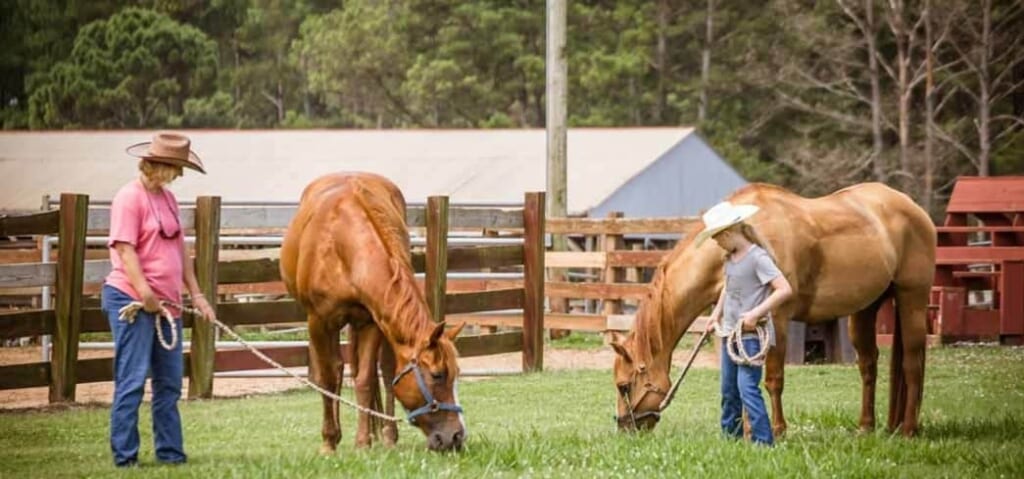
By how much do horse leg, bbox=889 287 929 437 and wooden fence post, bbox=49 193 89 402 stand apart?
5.76m

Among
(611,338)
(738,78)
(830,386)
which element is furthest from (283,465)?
(738,78)

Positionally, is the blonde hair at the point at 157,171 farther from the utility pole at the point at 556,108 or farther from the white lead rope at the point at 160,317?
the utility pole at the point at 556,108

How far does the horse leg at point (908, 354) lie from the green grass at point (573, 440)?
22 centimetres

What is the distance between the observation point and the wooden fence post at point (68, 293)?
38.2 ft

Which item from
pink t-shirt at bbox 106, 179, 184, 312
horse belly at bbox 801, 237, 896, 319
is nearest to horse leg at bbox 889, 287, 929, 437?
horse belly at bbox 801, 237, 896, 319

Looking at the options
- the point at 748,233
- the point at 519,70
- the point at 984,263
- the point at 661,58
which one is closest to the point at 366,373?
the point at 748,233

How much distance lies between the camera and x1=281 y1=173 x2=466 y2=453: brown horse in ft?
26.2

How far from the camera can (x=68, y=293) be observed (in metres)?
11.7

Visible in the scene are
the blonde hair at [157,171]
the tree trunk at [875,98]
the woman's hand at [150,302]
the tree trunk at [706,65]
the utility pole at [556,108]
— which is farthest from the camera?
the tree trunk at [706,65]

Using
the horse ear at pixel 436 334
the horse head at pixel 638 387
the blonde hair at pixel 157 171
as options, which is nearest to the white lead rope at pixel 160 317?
the blonde hair at pixel 157 171

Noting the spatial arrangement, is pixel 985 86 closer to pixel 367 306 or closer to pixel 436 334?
pixel 367 306

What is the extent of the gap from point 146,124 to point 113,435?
152ft

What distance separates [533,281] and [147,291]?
7410mm

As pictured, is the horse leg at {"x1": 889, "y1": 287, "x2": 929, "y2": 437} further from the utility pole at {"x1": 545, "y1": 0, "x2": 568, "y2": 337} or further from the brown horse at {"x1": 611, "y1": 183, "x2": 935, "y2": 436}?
the utility pole at {"x1": 545, "y1": 0, "x2": 568, "y2": 337}
